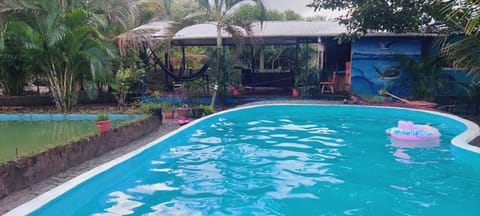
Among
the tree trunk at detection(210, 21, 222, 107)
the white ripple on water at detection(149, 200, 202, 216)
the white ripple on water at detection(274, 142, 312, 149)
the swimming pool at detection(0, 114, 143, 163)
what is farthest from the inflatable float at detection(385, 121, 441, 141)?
the swimming pool at detection(0, 114, 143, 163)

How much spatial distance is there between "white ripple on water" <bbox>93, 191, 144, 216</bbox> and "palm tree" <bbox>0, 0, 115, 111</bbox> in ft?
18.6

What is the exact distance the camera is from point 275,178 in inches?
204

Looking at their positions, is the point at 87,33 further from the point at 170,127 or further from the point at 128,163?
the point at 128,163

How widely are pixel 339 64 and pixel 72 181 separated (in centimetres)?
1356

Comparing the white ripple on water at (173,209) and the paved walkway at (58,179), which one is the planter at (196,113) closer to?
the paved walkway at (58,179)

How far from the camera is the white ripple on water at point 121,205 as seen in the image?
3.99m

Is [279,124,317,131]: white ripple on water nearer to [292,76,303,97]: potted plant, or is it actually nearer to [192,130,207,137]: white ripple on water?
[192,130,207,137]: white ripple on water

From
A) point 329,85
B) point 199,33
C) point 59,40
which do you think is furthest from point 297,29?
point 59,40

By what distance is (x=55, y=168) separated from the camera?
463 cm

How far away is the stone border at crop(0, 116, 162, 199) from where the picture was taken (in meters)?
3.90

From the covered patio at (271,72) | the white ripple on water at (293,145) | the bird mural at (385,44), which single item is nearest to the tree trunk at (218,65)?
the covered patio at (271,72)

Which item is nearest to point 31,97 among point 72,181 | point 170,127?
point 170,127

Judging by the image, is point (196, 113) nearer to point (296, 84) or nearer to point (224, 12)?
point (224, 12)

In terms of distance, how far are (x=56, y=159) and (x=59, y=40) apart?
552cm
